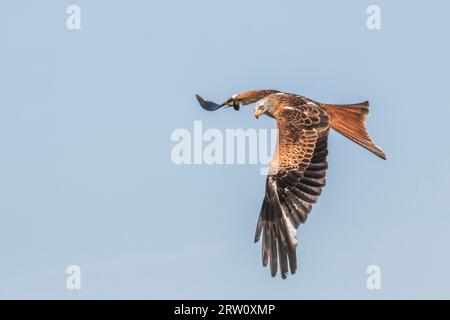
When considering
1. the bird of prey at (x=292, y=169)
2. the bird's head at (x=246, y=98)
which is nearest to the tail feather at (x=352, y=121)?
the bird of prey at (x=292, y=169)

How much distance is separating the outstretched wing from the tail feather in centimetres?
68

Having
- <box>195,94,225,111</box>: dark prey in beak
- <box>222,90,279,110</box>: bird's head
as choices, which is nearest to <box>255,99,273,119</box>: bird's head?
<box>222,90,279,110</box>: bird's head

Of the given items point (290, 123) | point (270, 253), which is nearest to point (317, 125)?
point (290, 123)

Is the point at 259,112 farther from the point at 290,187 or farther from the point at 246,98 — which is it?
the point at 246,98

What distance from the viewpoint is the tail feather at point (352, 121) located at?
89.7 feet

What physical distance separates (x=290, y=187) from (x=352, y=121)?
1901mm

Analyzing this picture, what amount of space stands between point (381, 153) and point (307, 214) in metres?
1.55

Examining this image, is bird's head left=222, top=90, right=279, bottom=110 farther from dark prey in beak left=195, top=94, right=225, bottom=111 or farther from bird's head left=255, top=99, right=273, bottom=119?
bird's head left=255, top=99, right=273, bottom=119

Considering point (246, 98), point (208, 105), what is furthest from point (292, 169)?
point (208, 105)

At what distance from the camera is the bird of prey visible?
25.9 metres

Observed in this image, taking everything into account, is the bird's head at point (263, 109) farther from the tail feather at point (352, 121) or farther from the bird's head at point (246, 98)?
the bird's head at point (246, 98)

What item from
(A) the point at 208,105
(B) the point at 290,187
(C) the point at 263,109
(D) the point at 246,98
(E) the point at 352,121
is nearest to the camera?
(B) the point at 290,187

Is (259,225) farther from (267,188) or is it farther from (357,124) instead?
(357,124)

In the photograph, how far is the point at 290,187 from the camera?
2625 cm
